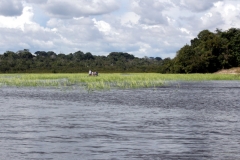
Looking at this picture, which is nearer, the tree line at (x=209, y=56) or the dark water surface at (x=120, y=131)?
the dark water surface at (x=120, y=131)

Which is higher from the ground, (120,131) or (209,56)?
(209,56)

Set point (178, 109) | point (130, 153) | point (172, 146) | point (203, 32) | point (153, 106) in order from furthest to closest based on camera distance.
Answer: point (203, 32), point (153, 106), point (178, 109), point (172, 146), point (130, 153)

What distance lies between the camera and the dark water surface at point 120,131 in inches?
573

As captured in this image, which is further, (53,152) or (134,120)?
(134,120)

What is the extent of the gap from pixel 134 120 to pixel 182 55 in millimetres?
79835

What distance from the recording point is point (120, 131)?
18703mm

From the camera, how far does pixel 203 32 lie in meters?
108

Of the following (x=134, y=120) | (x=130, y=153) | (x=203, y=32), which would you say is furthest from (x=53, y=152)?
(x=203, y=32)

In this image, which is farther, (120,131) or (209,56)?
(209,56)

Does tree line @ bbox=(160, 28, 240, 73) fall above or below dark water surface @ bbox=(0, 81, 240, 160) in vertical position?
above

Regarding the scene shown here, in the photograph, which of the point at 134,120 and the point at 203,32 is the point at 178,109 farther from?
the point at 203,32

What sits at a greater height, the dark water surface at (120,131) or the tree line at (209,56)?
the tree line at (209,56)

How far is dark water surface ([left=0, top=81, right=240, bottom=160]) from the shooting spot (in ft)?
47.8

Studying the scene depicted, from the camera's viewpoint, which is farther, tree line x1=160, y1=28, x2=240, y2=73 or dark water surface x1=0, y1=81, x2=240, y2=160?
tree line x1=160, y1=28, x2=240, y2=73
